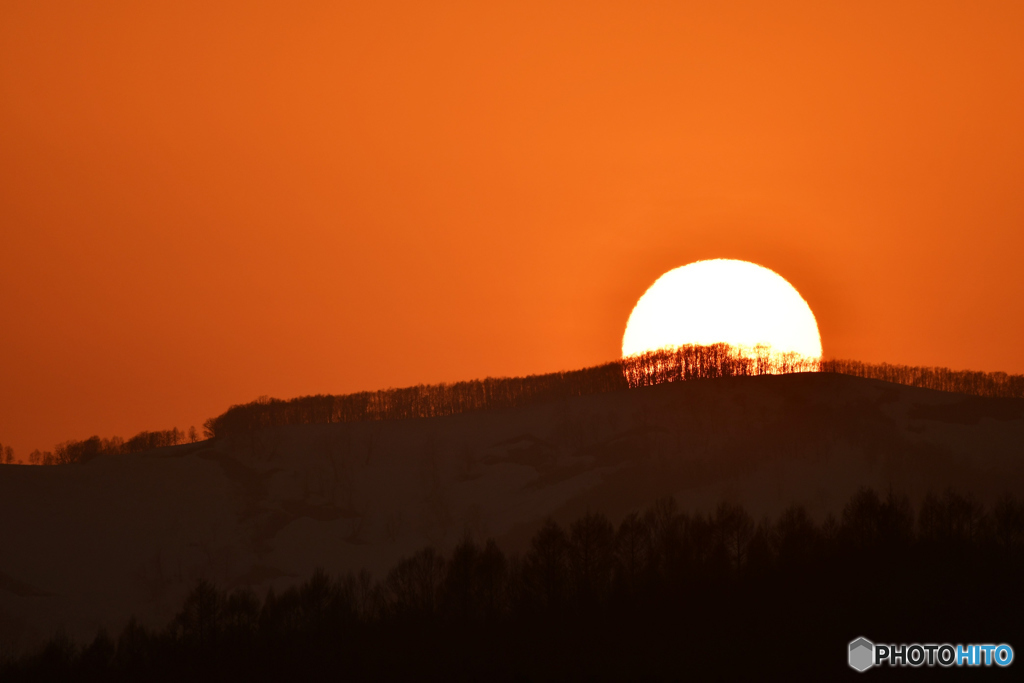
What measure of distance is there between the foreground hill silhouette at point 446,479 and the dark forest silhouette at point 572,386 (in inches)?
465

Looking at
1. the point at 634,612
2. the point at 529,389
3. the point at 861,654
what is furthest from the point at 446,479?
the point at 861,654

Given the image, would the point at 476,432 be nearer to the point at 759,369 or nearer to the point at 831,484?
the point at 759,369

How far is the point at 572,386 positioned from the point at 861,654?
403 feet

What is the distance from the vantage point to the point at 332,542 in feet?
466

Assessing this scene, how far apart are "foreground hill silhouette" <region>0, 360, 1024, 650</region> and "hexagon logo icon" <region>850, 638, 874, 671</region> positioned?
52112 millimetres

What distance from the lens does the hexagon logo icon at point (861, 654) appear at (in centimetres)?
6538

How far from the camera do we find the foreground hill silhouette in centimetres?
13062

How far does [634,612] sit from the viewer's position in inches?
3150

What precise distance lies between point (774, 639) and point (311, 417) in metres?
132

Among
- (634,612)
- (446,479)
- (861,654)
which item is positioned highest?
(446,479)

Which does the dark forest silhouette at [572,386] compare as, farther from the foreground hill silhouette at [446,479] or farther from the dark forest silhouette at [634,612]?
the dark forest silhouette at [634,612]

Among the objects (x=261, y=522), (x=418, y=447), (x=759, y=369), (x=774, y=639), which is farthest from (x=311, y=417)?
(x=774, y=639)

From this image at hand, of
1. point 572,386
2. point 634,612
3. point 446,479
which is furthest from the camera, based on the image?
point 572,386

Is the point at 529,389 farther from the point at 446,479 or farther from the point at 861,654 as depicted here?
the point at 861,654
